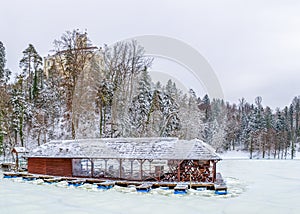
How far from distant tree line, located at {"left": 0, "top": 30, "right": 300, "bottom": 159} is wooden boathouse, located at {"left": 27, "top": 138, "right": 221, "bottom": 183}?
16.4 ft

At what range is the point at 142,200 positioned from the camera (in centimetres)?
1158

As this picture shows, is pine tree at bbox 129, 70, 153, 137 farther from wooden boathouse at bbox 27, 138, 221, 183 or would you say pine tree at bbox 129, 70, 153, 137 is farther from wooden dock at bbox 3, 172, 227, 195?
wooden dock at bbox 3, 172, 227, 195

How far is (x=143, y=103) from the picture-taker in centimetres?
2655

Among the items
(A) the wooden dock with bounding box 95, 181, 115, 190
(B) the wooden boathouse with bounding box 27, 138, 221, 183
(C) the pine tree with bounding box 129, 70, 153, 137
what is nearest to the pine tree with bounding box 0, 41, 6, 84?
(C) the pine tree with bounding box 129, 70, 153, 137

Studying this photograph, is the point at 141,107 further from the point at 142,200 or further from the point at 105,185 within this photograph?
the point at 142,200

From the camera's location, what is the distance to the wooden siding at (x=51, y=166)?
17.2 metres

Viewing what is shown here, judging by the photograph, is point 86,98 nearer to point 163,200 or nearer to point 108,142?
point 108,142

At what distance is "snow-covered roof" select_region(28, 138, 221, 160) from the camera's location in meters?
15.0

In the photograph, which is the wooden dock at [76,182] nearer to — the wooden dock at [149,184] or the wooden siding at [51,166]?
the wooden dock at [149,184]

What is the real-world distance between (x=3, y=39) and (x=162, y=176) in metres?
27.3

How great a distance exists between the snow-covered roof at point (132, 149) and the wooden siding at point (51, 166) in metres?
0.37

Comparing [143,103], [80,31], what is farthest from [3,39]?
[143,103]

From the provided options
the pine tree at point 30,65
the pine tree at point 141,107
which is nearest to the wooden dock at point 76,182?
the pine tree at point 141,107

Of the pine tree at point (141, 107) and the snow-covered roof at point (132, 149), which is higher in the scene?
the pine tree at point (141, 107)
